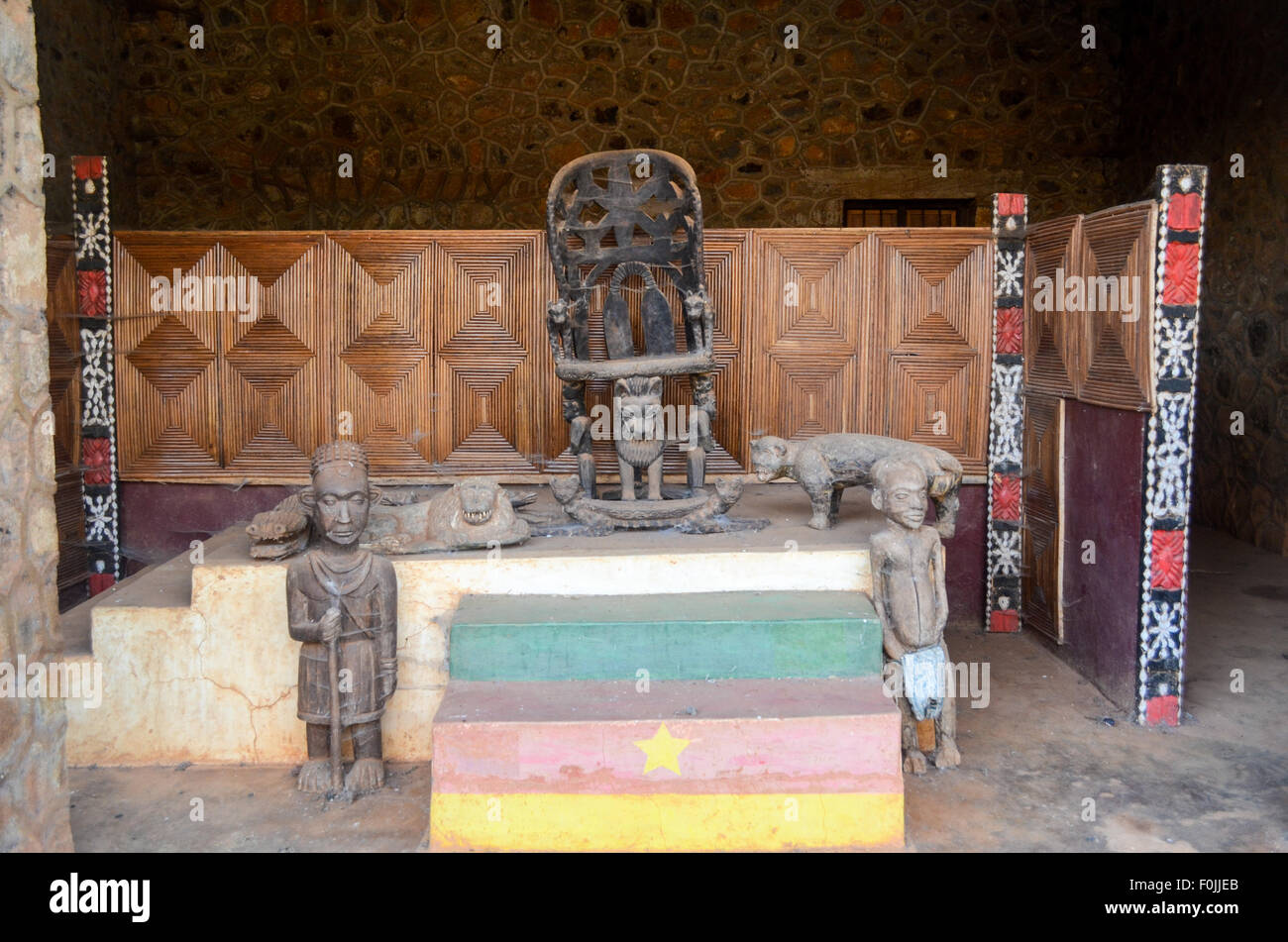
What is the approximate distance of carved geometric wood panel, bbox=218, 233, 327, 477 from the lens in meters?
6.18

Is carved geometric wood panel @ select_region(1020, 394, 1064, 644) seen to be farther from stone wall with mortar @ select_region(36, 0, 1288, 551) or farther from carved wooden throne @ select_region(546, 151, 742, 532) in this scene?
stone wall with mortar @ select_region(36, 0, 1288, 551)

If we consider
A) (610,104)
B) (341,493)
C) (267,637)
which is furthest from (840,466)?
(610,104)

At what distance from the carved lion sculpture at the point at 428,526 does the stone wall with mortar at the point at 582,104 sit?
5.25 meters

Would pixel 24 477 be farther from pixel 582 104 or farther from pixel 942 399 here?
pixel 582 104

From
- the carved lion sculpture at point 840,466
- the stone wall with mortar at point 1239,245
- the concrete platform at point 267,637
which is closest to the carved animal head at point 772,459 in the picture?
the carved lion sculpture at point 840,466

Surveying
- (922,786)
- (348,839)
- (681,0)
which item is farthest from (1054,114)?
(348,839)

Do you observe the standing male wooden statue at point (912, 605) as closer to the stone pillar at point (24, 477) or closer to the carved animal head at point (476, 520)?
the carved animal head at point (476, 520)

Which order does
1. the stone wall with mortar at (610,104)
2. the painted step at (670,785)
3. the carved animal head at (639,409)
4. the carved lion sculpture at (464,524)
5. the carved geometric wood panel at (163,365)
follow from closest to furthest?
the painted step at (670,785) < the carved lion sculpture at (464,524) < the carved animal head at (639,409) < the carved geometric wood panel at (163,365) < the stone wall with mortar at (610,104)

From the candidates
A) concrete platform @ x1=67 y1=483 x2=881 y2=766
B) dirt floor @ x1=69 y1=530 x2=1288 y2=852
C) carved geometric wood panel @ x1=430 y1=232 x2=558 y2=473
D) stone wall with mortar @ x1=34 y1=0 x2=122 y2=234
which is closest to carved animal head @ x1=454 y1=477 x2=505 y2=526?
concrete platform @ x1=67 y1=483 x2=881 y2=766

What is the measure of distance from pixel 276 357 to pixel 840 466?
321cm

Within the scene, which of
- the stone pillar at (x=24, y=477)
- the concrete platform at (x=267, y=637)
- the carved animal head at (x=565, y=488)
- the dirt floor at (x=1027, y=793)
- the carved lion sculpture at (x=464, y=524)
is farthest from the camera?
the carved animal head at (x=565, y=488)

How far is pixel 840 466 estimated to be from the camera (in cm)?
502

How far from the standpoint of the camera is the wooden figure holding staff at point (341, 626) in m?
4.27

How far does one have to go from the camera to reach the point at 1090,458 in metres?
5.41
